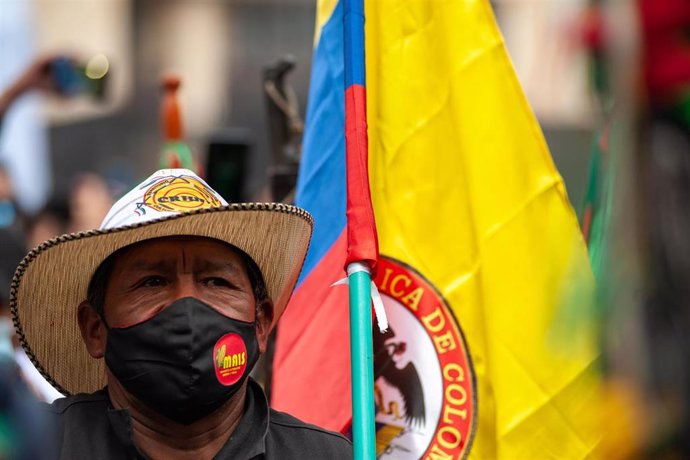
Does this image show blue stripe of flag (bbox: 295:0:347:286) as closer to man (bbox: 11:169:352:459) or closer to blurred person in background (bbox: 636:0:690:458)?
man (bbox: 11:169:352:459)

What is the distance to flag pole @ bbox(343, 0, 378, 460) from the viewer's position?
3.05 m

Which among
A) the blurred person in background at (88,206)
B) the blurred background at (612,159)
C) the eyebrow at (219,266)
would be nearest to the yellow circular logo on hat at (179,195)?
the eyebrow at (219,266)

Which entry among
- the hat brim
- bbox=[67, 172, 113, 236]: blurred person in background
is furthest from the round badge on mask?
bbox=[67, 172, 113, 236]: blurred person in background

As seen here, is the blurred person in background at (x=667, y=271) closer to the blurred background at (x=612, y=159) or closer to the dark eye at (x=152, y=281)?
the blurred background at (x=612, y=159)

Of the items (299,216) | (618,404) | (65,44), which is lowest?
(618,404)

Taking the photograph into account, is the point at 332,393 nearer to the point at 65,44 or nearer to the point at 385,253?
the point at 385,253

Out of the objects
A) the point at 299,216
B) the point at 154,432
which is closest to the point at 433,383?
the point at 299,216

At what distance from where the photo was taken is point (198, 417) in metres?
2.87

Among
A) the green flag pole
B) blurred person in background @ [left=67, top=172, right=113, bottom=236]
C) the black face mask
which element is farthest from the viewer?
blurred person in background @ [left=67, top=172, right=113, bottom=236]

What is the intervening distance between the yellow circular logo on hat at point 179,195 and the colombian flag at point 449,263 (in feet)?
1.86

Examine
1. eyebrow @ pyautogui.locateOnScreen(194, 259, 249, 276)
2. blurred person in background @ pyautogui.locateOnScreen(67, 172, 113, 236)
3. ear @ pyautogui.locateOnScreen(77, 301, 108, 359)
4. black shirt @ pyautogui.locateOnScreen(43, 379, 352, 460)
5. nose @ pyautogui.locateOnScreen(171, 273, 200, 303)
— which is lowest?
black shirt @ pyautogui.locateOnScreen(43, 379, 352, 460)

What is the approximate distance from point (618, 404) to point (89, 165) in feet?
52.9

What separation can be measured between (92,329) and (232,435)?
0.40m

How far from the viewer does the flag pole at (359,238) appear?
120 inches
